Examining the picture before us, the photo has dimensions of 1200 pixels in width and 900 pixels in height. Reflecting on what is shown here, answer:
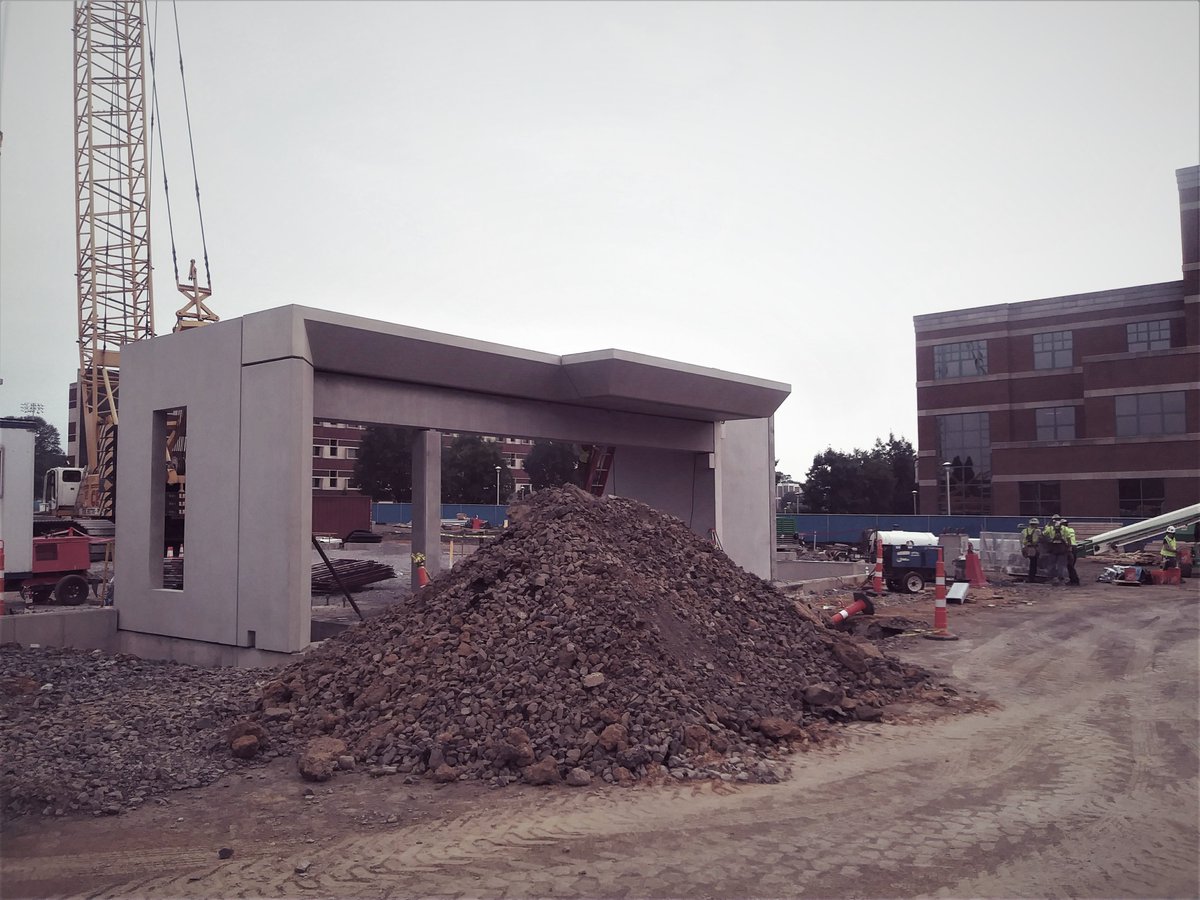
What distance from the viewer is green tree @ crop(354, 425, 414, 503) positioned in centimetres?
7062

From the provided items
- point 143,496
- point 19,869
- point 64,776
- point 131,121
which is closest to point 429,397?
point 143,496

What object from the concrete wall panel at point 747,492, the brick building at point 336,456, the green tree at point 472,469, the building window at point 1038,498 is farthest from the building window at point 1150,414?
the green tree at point 472,469

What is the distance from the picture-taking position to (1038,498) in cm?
4912

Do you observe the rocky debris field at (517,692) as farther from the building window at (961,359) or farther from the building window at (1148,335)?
the building window at (961,359)

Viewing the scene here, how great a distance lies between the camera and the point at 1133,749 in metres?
7.77

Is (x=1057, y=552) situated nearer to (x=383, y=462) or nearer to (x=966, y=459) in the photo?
(x=966, y=459)

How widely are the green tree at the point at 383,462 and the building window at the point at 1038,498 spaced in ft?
148

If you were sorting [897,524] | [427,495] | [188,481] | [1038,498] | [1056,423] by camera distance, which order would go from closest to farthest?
[188,481] < [427,495] < [897,524] < [1038,498] < [1056,423]

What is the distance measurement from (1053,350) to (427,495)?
5160cm

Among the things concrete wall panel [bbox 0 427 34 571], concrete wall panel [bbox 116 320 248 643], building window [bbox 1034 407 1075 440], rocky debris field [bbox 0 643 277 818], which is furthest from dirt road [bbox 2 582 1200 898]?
building window [bbox 1034 407 1075 440]

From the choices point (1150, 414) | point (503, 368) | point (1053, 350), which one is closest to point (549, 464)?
point (1053, 350)

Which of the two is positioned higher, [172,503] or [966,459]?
[966,459]

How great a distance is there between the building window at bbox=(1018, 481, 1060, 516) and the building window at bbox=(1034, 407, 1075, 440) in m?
5.97

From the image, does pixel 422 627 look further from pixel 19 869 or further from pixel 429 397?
pixel 429 397
